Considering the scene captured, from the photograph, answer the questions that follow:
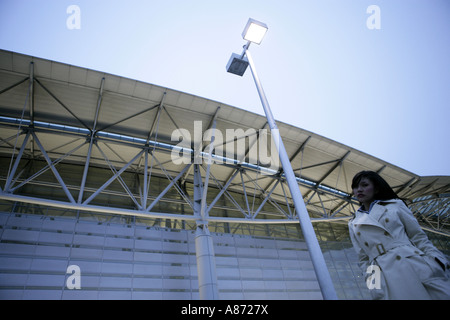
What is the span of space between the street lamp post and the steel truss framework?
5.61 m

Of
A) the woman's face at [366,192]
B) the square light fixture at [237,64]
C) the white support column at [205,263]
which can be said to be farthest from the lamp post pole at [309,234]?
the white support column at [205,263]

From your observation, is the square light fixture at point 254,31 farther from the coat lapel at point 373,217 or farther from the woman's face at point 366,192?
the coat lapel at point 373,217

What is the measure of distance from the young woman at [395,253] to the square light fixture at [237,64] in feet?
18.8

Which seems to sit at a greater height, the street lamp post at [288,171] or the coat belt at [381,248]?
the street lamp post at [288,171]

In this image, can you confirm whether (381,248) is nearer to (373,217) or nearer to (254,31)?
(373,217)

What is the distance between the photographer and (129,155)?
1689 cm

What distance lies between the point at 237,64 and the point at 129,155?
36.6 ft

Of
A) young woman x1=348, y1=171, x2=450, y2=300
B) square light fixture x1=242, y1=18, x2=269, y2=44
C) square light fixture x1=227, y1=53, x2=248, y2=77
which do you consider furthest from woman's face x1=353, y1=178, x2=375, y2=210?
square light fixture x1=227, y1=53, x2=248, y2=77

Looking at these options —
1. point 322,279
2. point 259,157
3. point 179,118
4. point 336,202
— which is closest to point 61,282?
point 179,118

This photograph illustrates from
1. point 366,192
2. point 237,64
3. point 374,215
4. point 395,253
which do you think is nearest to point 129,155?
point 237,64

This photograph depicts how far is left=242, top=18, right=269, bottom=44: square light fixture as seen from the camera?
6996 millimetres

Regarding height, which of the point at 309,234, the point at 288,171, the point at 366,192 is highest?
the point at 288,171

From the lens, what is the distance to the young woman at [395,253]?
2150 millimetres

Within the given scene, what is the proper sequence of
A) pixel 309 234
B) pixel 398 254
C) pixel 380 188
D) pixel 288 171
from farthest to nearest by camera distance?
pixel 288 171 < pixel 309 234 < pixel 380 188 < pixel 398 254
